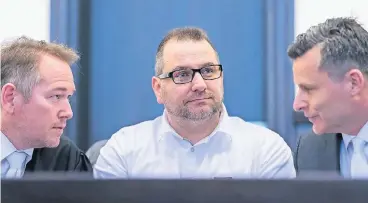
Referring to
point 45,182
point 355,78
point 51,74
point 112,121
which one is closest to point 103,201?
point 45,182

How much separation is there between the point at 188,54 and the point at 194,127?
21 centimetres

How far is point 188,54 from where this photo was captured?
1.35 metres

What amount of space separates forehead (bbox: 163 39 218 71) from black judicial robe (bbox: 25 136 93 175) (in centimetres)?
35

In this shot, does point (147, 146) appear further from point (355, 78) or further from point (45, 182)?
point (45, 182)

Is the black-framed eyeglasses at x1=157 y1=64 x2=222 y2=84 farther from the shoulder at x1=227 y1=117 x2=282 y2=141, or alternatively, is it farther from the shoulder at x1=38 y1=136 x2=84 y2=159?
the shoulder at x1=38 y1=136 x2=84 y2=159

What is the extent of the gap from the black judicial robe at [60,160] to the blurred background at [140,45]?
65 cm

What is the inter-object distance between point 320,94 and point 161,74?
0.46 meters

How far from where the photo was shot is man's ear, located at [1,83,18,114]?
3.86ft

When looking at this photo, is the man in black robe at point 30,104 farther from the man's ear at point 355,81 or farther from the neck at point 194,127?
the man's ear at point 355,81

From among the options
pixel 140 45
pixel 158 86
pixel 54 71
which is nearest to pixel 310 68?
pixel 158 86

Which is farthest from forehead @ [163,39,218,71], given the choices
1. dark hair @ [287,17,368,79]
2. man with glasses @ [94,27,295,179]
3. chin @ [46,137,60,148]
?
chin @ [46,137,60,148]

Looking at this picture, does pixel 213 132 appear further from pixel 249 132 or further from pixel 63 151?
pixel 63 151

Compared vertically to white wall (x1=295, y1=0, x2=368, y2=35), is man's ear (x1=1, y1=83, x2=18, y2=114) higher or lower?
lower

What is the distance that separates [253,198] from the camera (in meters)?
0.30
